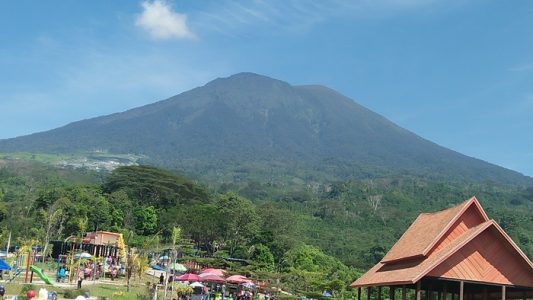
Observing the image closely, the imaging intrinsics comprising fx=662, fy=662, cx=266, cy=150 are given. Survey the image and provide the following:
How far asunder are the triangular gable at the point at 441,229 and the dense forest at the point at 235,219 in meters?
17.0

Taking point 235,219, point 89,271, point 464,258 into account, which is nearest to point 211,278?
point 89,271

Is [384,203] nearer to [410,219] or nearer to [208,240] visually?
[410,219]

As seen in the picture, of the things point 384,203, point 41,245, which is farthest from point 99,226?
point 384,203

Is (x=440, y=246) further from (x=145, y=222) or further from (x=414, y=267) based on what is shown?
(x=145, y=222)

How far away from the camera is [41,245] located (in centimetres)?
4788

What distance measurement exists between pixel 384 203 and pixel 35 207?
3042 inches

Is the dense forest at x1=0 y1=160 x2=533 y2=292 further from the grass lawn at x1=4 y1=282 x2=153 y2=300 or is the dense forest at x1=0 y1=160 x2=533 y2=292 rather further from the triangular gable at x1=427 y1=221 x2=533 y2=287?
the triangular gable at x1=427 y1=221 x2=533 y2=287

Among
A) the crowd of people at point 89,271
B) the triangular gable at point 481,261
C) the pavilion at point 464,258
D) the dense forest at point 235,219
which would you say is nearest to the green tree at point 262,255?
the dense forest at point 235,219

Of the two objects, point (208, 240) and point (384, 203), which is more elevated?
point (384, 203)

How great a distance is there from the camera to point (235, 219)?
64.6m

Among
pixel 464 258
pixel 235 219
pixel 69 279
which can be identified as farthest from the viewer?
pixel 235 219

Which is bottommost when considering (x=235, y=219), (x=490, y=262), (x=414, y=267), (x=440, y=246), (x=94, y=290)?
(x=94, y=290)

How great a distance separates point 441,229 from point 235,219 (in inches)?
1755

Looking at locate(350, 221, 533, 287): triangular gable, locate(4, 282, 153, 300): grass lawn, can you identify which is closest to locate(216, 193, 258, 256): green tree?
locate(4, 282, 153, 300): grass lawn
